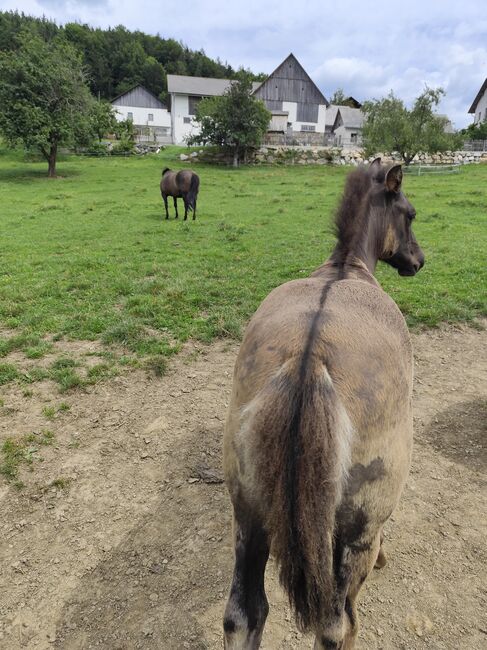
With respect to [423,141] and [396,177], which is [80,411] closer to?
[396,177]

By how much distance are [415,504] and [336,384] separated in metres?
2.35

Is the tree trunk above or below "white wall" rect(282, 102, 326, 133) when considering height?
below

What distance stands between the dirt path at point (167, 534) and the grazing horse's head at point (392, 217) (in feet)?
5.61

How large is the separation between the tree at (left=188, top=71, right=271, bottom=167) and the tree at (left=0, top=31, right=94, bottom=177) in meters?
10.7

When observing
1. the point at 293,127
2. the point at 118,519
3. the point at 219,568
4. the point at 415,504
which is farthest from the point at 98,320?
the point at 293,127

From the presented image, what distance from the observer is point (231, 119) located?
34.1 metres

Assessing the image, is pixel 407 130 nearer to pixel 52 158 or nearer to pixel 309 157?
pixel 309 157

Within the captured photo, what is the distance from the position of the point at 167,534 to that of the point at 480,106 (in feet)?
259

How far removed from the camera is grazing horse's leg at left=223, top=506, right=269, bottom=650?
186 cm

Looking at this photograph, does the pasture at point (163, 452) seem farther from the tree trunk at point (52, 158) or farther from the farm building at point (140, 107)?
the farm building at point (140, 107)

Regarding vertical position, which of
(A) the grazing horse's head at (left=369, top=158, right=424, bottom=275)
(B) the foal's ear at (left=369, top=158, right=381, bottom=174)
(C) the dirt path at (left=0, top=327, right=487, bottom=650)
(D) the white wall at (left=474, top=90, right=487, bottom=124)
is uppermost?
(D) the white wall at (left=474, top=90, right=487, bottom=124)

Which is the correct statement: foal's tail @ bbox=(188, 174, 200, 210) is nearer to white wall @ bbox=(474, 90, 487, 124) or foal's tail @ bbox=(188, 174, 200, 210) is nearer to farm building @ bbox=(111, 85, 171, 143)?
farm building @ bbox=(111, 85, 171, 143)

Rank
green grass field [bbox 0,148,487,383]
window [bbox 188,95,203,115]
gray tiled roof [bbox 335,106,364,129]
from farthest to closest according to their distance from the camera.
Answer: gray tiled roof [bbox 335,106,364,129] < window [bbox 188,95,203,115] < green grass field [bbox 0,148,487,383]

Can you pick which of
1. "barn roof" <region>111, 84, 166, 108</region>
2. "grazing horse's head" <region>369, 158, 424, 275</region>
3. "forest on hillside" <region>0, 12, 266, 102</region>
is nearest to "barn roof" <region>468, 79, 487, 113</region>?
"forest on hillside" <region>0, 12, 266, 102</region>
